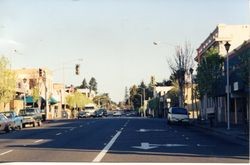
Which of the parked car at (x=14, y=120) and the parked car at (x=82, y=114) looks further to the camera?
the parked car at (x=82, y=114)

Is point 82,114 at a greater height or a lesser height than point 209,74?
→ lesser

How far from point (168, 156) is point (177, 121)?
34261 mm

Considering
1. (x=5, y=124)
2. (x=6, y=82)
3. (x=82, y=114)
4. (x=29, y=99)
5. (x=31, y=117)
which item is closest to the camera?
(x=5, y=124)

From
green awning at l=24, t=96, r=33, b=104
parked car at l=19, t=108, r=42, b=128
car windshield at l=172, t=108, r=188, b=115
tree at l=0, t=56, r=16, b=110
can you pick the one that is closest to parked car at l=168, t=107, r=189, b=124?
car windshield at l=172, t=108, r=188, b=115

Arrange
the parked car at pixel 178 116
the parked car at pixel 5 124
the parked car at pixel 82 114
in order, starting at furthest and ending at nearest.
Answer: the parked car at pixel 82 114
the parked car at pixel 178 116
the parked car at pixel 5 124

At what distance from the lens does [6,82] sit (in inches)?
A: 2478

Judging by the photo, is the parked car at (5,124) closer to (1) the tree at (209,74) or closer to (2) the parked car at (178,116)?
(2) the parked car at (178,116)

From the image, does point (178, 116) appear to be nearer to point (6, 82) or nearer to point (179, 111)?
point (179, 111)

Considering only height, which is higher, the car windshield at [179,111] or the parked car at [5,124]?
the car windshield at [179,111]

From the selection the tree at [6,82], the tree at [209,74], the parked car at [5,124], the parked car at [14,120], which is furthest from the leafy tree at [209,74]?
the tree at [6,82]

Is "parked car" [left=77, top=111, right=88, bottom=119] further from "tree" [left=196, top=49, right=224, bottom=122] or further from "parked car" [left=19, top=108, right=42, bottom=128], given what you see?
"tree" [left=196, top=49, right=224, bottom=122]

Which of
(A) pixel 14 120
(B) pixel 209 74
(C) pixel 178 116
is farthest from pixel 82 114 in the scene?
(B) pixel 209 74

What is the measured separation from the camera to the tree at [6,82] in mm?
61812

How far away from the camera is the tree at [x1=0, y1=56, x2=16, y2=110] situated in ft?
203
